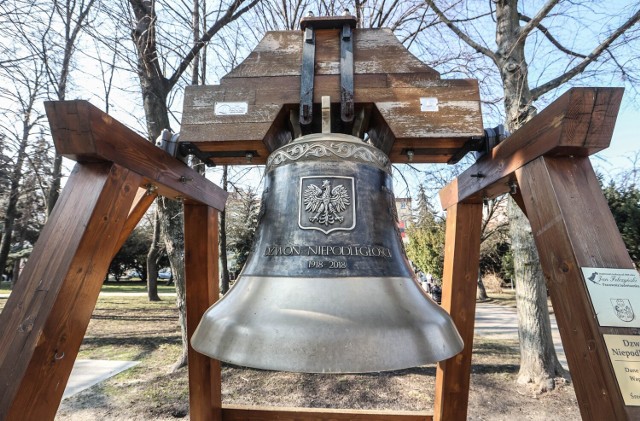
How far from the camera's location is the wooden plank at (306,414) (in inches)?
90.0

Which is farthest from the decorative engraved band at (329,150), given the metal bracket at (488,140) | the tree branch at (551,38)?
the tree branch at (551,38)

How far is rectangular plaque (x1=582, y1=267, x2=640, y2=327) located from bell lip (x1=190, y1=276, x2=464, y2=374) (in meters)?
0.40

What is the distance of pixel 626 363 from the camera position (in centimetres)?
96

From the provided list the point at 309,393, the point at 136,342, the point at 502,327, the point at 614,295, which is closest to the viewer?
the point at 614,295

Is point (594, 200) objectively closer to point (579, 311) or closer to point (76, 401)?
point (579, 311)

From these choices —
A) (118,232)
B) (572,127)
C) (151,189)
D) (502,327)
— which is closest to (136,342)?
(151,189)

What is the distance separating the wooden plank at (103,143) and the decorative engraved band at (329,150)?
0.57 metres

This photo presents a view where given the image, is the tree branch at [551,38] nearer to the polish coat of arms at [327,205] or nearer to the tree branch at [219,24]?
the tree branch at [219,24]

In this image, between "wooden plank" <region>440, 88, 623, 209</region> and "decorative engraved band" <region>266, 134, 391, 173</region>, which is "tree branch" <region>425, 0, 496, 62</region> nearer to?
"wooden plank" <region>440, 88, 623, 209</region>

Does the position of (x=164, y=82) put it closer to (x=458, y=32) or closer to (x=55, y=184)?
(x=458, y=32)

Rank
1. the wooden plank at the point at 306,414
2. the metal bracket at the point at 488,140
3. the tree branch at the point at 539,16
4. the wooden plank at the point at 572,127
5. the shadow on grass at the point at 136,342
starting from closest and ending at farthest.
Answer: the wooden plank at the point at 572,127
the metal bracket at the point at 488,140
the wooden plank at the point at 306,414
the tree branch at the point at 539,16
the shadow on grass at the point at 136,342

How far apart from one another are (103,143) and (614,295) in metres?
1.66

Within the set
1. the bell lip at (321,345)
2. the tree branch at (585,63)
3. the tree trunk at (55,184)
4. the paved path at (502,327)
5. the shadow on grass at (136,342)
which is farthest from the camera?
the tree trunk at (55,184)

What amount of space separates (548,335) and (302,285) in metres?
4.68
